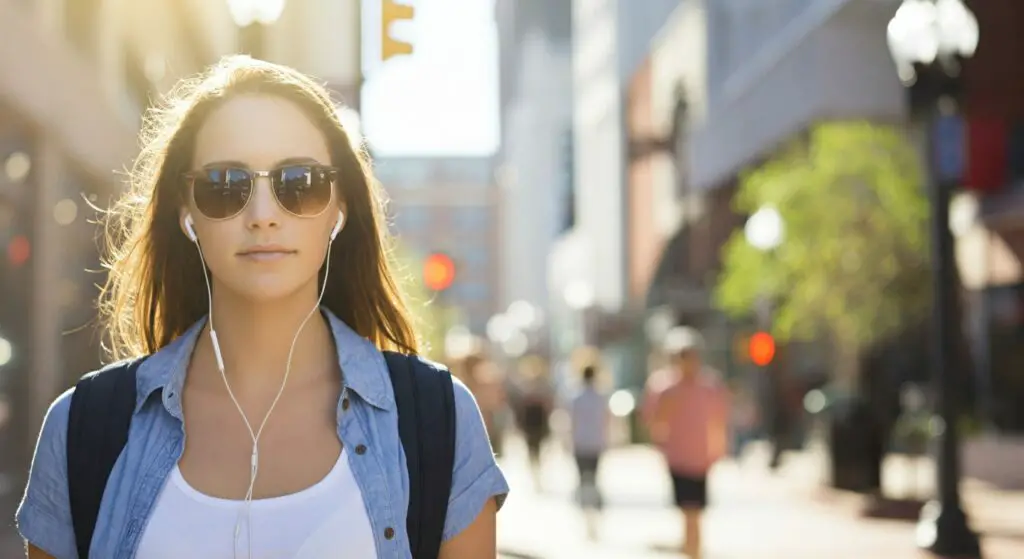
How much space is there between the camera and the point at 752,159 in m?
44.6

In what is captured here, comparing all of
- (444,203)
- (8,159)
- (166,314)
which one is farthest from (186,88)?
(444,203)

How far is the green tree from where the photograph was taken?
3362 cm

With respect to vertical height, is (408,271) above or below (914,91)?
below

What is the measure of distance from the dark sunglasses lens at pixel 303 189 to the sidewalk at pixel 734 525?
11.8m

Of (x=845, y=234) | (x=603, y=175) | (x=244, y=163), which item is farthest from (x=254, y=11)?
(x=603, y=175)

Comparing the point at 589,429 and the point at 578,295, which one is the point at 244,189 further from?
the point at 578,295

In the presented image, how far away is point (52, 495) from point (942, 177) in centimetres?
1271

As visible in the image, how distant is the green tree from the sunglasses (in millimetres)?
30348

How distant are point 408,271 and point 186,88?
84 cm

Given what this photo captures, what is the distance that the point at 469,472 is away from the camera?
9.71ft

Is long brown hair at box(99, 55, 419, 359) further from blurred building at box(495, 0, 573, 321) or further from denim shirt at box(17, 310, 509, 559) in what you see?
blurred building at box(495, 0, 573, 321)

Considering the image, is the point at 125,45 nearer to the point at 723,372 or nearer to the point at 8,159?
the point at 8,159

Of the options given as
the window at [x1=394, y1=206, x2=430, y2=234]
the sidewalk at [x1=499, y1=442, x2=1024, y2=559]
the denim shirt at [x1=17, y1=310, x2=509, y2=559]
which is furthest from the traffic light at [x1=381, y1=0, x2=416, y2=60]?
the window at [x1=394, y1=206, x2=430, y2=234]

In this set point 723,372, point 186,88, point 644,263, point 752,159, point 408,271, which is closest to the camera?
point 186,88
